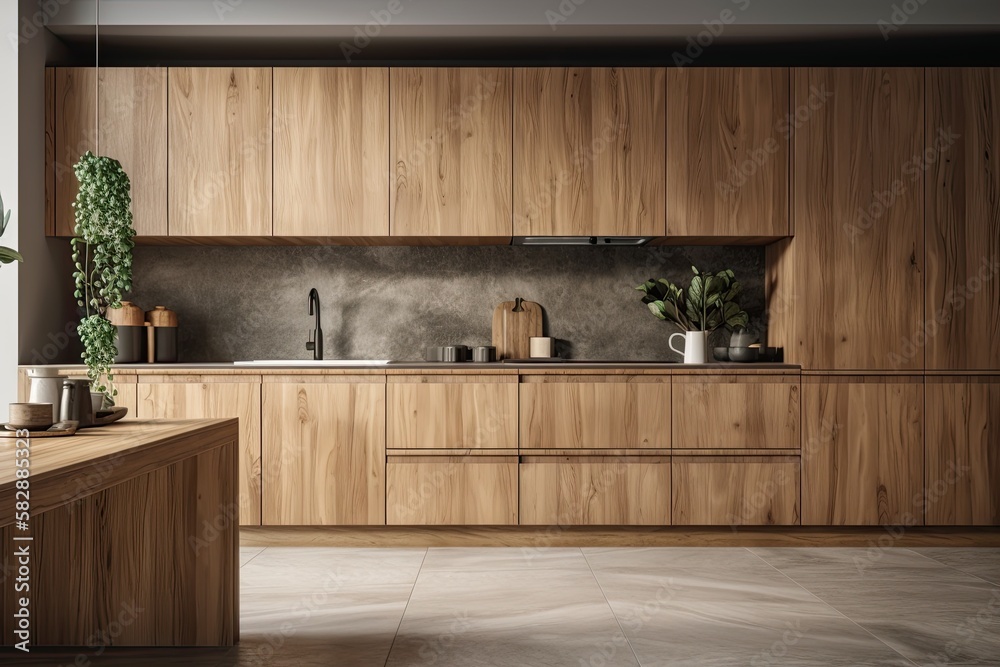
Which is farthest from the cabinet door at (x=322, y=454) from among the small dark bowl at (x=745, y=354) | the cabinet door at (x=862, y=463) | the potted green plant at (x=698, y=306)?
the cabinet door at (x=862, y=463)

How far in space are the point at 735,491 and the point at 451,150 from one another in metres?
2.16

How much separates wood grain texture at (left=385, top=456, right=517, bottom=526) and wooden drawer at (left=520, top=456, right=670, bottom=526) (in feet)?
0.28

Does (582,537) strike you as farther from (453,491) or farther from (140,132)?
(140,132)

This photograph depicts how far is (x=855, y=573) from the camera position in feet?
9.93

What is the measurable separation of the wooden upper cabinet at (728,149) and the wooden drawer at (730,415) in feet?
2.47

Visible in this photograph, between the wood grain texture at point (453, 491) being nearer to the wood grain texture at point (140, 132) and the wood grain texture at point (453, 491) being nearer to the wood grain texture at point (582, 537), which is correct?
the wood grain texture at point (582, 537)

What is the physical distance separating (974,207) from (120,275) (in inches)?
146

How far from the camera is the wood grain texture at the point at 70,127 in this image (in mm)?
3578

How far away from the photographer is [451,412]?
342 cm

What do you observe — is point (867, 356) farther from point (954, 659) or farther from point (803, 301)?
point (954, 659)

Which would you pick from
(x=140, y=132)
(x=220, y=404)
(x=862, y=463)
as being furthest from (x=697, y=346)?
(x=140, y=132)

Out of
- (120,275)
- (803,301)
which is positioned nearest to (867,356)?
(803,301)

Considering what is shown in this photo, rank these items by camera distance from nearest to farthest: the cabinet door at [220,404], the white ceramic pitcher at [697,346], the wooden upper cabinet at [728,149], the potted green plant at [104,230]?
the potted green plant at [104,230]
the cabinet door at [220,404]
the wooden upper cabinet at [728,149]
the white ceramic pitcher at [697,346]

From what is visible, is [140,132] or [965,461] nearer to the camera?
[965,461]
